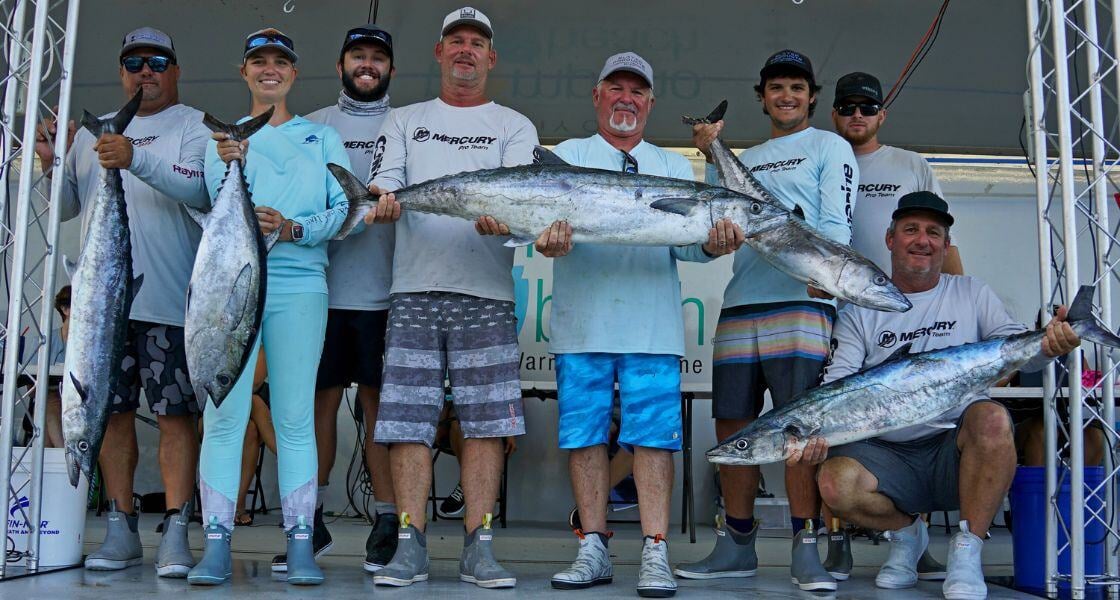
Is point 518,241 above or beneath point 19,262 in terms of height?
above

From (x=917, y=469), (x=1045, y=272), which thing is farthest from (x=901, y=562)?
(x=1045, y=272)

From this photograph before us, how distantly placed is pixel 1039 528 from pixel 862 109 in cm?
196

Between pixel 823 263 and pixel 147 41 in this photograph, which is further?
pixel 147 41

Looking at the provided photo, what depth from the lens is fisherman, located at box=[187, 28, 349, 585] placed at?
12.5 feet

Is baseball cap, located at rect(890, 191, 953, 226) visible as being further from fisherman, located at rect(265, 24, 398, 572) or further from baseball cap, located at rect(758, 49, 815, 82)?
fisherman, located at rect(265, 24, 398, 572)

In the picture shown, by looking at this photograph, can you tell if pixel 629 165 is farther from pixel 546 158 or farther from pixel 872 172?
pixel 872 172

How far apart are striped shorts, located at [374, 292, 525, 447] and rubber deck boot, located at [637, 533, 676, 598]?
632mm

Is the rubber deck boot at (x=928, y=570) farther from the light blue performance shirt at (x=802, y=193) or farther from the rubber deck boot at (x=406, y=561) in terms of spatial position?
the rubber deck boot at (x=406, y=561)

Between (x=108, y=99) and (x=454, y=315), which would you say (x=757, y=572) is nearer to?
(x=454, y=315)

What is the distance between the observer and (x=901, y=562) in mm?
4254

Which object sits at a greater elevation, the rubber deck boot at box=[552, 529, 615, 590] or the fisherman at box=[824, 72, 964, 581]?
the fisherman at box=[824, 72, 964, 581]

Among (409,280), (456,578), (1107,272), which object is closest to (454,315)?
(409,280)

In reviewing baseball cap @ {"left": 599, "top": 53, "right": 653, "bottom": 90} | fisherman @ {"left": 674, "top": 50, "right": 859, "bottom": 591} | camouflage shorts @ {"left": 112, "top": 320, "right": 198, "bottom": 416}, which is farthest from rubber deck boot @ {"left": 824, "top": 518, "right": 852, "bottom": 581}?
camouflage shorts @ {"left": 112, "top": 320, "right": 198, "bottom": 416}

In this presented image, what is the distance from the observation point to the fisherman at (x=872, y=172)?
4809mm
